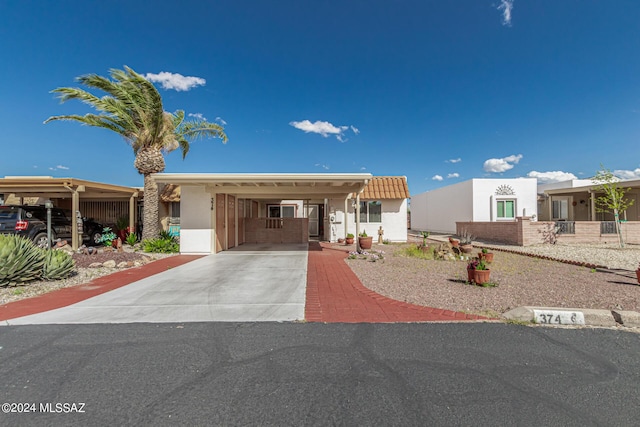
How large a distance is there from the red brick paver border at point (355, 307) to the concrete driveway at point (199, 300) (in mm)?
248

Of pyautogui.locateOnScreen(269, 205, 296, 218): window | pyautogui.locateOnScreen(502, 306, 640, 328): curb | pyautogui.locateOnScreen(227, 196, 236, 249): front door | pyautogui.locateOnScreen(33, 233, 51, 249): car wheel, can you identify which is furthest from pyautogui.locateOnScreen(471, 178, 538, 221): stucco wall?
pyautogui.locateOnScreen(33, 233, 51, 249): car wheel

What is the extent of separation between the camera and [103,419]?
2170mm

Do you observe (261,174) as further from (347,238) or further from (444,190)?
(444,190)

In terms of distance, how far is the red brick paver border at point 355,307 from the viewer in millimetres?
4219

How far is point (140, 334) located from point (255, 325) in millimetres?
1382

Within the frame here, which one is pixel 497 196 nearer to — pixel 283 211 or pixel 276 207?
pixel 283 211

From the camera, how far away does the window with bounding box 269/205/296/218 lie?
20.2 meters

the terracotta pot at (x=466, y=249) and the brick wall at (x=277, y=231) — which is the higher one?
the brick wall at (x=277, y=231)

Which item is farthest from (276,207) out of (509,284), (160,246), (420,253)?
(509,284)

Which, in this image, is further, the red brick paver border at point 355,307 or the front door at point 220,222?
the front door at point 220,222

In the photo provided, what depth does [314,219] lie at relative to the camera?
21594 millimetres

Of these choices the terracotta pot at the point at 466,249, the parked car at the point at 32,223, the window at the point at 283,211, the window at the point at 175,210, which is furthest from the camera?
the window at the point at 283,211

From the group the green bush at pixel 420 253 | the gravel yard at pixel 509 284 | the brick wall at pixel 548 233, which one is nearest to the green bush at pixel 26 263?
the gravel yard at pixel 509 284

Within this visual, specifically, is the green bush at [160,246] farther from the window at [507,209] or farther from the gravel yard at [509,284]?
the window at [507,209]
